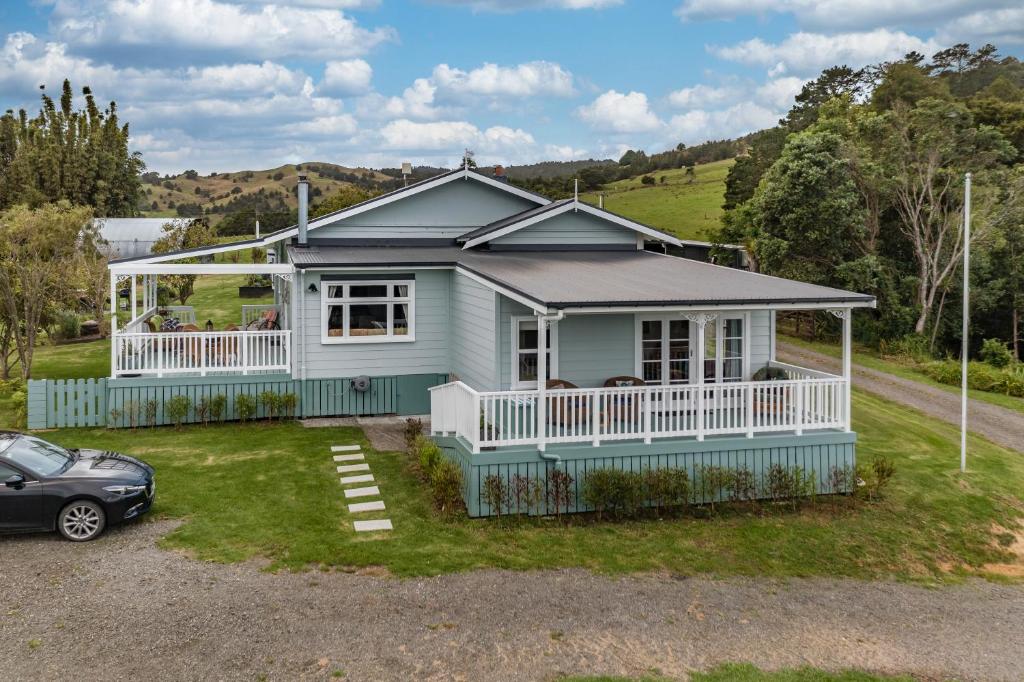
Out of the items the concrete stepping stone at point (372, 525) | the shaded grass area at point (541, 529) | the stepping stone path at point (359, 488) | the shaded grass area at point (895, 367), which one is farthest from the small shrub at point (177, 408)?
the shaded grass area at point (895, 367)

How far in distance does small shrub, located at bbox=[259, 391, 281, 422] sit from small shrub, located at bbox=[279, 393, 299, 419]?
0.08 meters

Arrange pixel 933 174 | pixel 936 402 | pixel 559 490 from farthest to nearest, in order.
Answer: pixel 933 174 < pixel 936 402 < pixel 559 490

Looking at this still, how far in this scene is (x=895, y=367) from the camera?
85.8 ft

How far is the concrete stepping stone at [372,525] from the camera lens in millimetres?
11273

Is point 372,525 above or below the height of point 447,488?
below

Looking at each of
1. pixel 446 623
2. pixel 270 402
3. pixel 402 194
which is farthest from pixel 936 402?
pixel 446 623

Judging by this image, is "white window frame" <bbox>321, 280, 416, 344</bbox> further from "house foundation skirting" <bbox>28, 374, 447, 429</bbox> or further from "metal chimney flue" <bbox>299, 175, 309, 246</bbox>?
"metal chimney flue" <bbox>299, 175, 309, 246</bbox>

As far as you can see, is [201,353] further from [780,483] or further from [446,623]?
[780,483]

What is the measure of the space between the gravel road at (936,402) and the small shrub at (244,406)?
16.7m

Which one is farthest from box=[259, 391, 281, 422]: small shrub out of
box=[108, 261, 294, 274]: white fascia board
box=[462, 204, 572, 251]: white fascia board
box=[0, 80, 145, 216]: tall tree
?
Result: box=[0, 80, 145, 216]: tall tree

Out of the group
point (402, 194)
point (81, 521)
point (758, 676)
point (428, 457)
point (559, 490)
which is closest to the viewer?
point (758, 676)

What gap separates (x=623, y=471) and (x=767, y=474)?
255 centimetres

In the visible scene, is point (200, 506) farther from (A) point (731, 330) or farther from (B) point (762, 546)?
(A) point (731, 330)

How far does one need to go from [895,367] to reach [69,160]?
59.4 metres
